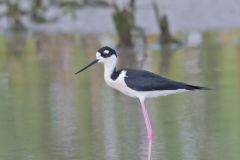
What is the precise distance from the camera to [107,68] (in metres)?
10.0

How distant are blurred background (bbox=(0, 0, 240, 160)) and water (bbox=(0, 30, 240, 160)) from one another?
1 centimetres

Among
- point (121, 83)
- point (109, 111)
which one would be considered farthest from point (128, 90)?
point (109, 111)

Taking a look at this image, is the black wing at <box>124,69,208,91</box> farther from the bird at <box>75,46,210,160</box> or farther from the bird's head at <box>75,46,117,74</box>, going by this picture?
the bird's head at <box>75,46,117,74</box>

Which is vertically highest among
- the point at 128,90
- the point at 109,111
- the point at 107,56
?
the point at 107,56

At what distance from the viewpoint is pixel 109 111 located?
12.5 meters

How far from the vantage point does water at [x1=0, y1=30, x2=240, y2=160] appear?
9.95 metres

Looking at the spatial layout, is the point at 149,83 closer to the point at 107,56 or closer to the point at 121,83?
the point at 121,83

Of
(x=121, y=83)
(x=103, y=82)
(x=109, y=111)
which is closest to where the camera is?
(x=121, y=83)

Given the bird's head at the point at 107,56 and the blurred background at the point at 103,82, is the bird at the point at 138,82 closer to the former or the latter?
the bird's head at the point at 107,56

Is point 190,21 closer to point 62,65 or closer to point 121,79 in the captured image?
point 62,65

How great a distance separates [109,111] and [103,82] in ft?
9.48

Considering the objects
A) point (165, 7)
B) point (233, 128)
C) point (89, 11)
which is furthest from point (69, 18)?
point (233, 128)

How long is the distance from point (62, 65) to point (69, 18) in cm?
714

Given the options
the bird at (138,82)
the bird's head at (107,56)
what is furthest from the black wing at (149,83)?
the bird's head at (107,56)
